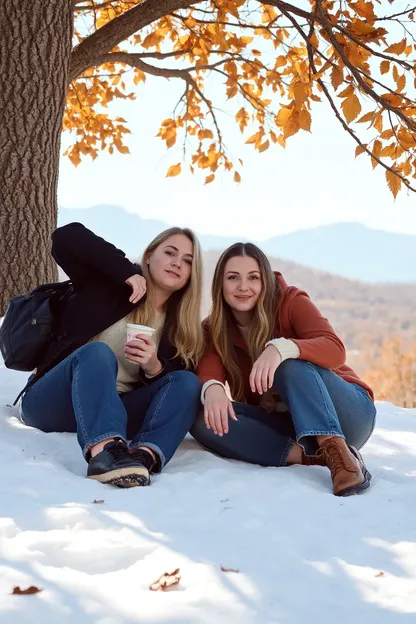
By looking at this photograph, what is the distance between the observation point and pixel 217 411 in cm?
293

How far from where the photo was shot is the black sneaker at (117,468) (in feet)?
8.61

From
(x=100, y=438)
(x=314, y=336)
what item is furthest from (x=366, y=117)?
(x=100, y=438)

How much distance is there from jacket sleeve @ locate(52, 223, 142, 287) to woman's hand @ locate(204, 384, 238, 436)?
2.21 feet

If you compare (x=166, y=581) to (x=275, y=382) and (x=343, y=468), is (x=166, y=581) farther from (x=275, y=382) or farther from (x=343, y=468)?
(x=275, y=382)

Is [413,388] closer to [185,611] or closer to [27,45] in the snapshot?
[27,45]

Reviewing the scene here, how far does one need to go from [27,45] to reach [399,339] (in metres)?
6.47

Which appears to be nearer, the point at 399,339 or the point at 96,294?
the point at 96,294

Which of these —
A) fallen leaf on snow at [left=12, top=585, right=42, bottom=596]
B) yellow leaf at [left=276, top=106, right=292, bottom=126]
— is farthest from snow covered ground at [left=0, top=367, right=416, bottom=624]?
yellow leaf at [left=276, top=106, right=292, bottom=126]

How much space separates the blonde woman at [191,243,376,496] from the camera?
2900 millimetres

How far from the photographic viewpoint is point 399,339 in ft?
31.2

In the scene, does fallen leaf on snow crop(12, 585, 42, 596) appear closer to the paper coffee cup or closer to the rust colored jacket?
the paper coffee cup

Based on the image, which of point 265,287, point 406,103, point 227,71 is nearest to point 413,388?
point 227,71

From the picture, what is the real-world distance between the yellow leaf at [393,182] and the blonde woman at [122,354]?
132cm

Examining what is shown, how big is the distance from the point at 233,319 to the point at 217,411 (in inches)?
23.8
